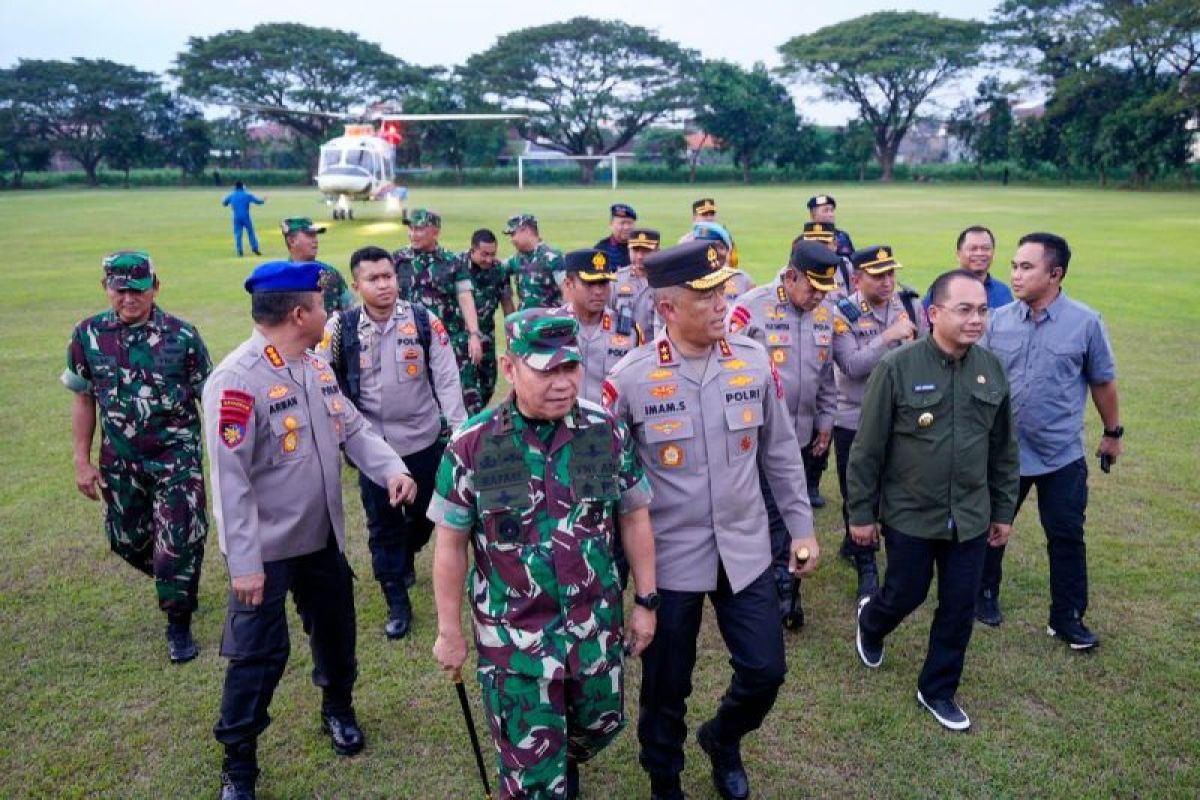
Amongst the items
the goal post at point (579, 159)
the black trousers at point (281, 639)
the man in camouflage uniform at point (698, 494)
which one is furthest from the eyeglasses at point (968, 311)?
the goal post at point (579, 159)

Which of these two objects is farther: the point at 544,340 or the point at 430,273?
the point at 430,273

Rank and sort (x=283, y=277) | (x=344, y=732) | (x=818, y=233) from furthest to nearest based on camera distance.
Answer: (x=818, y=233) → (x=344, y=732) → (x=283, y=277)

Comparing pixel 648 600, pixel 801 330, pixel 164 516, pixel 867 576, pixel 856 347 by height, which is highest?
pixel 801 330

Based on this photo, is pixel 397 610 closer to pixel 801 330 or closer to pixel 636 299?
pixel 801 330

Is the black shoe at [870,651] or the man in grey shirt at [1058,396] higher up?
the man in grey shirt at [1058,396]

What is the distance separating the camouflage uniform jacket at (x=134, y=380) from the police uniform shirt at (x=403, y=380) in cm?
92

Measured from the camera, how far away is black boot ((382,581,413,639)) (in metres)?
4.99

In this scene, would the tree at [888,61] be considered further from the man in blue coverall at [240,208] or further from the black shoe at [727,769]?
the black shoe at [727,769]

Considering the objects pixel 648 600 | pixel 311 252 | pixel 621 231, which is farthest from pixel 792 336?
pixel 311 252

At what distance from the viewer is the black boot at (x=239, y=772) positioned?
11.6 feet

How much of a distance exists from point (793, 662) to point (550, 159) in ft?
232

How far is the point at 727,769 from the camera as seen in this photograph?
364cm

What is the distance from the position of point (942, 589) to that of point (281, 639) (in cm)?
292

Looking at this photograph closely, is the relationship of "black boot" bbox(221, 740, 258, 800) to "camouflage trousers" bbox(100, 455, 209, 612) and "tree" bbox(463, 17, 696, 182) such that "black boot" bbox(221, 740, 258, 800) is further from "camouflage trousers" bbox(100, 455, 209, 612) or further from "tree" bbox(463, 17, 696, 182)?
"tree" bbox(463, 17, 696, 182)
